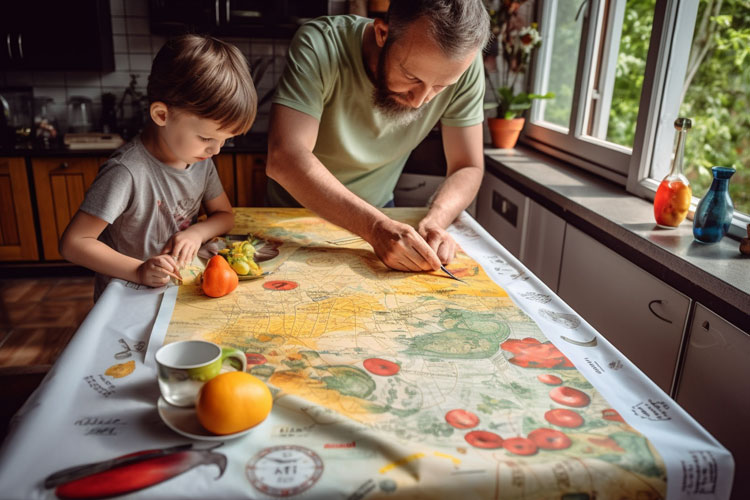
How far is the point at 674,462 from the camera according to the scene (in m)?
0.60

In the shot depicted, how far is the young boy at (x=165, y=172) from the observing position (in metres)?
1.09

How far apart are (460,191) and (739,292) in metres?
0.73

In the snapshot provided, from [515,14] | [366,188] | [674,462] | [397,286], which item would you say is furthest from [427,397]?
[515,14]

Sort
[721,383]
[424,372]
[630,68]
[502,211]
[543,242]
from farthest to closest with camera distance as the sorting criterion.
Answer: [630,68] < [502,211] < [543,242] < [721,383] < [424,372]

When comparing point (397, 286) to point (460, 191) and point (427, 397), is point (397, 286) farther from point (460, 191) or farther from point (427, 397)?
point (460, 191)

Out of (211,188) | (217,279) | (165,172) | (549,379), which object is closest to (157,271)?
(217,279)

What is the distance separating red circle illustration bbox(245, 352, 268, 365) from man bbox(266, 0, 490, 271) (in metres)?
0.42

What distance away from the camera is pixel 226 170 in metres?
3.07

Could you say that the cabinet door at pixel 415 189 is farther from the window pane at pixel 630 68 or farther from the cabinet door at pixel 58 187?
the cabinet door at pixel 58 187

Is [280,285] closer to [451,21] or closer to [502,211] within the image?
[451,21]

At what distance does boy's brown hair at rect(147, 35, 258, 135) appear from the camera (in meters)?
1.14

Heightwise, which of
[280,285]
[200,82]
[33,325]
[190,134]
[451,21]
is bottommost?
[33,325]

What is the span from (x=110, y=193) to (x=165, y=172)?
0.53ft

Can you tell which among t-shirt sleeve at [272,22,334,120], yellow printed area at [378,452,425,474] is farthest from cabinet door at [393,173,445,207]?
yellow printed area at [378,452,425,474]
